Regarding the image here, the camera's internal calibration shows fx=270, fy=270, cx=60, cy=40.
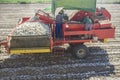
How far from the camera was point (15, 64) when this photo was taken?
1057 centimetres

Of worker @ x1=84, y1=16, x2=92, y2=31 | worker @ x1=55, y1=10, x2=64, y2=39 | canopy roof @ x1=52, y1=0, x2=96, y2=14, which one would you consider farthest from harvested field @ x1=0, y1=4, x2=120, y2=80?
canopy roof @ x1=52, y1=0, x2=96, y2=14

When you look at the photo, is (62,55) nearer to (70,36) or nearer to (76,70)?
(70,36)

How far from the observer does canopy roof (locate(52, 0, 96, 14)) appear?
35.6ft

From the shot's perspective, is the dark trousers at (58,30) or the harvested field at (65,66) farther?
the dark trousers at (58,30)

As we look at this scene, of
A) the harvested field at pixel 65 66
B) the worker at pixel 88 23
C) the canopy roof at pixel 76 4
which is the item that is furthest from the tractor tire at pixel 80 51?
the canopy roof at pixel 76 4

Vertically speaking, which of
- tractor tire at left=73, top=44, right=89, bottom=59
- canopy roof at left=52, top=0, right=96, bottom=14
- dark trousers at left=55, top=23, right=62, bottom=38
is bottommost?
tractor tire at left=73, top=44, right=89, bottom=59

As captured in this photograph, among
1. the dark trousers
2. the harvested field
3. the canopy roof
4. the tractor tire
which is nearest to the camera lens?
the harvested field

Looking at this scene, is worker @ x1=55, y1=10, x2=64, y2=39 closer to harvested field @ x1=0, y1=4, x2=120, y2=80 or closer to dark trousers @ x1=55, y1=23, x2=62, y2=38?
dark trousers @ x1=55, y1=23, x2=62, y2=38

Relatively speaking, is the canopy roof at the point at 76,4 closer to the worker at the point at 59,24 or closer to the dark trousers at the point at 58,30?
the worker at the point at 59,24

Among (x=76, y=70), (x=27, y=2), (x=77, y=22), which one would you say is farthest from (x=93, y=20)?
(x=27, y=2)

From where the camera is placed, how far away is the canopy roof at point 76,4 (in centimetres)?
1085

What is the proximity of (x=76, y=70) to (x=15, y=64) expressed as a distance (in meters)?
2.41

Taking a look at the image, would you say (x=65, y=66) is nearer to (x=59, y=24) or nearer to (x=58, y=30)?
(x=58, y=30)

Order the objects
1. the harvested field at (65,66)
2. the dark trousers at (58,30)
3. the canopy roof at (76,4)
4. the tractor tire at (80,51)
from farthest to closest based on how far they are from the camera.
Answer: the tractor tire at (80,51) → the dark trousers at (58,30) → the canopy roof at (76,4) → the harvested field at (65,66)
